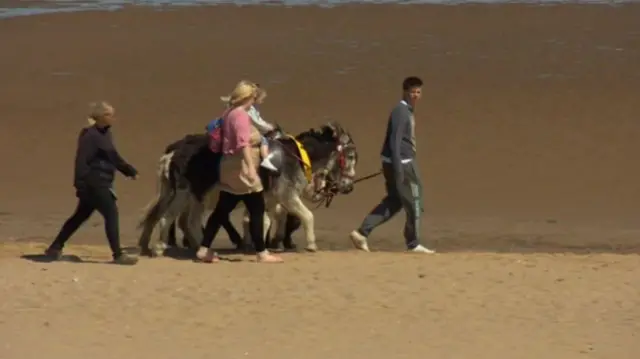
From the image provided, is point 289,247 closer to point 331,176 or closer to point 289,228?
point 289,228

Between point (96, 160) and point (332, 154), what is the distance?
7.92 ft

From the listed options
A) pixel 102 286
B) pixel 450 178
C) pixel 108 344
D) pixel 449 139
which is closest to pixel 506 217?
pixel 450 178

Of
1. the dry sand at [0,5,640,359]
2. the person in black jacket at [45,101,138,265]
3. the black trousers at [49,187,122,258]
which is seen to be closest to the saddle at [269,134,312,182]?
the dry sand at [0,5,640,359]

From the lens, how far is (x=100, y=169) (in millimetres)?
10859

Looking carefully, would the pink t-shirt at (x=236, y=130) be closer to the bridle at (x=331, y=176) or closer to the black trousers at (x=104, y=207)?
the black trousers at (x=104, y=207)

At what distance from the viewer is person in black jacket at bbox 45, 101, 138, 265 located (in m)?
10.8

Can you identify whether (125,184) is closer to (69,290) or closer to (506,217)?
(506,217)

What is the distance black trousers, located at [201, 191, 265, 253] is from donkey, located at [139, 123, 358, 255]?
1.19 ft

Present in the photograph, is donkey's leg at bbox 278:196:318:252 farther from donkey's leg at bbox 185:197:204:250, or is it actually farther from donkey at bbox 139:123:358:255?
donkey's leg at bbox 185:197:204:250

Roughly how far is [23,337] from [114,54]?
14.7 meters

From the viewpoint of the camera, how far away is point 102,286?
32.7 feet

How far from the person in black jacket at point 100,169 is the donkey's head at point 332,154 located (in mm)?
2016

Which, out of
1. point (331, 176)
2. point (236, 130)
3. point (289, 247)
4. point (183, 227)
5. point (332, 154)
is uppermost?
point (236, 130)

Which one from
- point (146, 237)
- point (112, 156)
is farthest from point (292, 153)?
point (112, 156)
